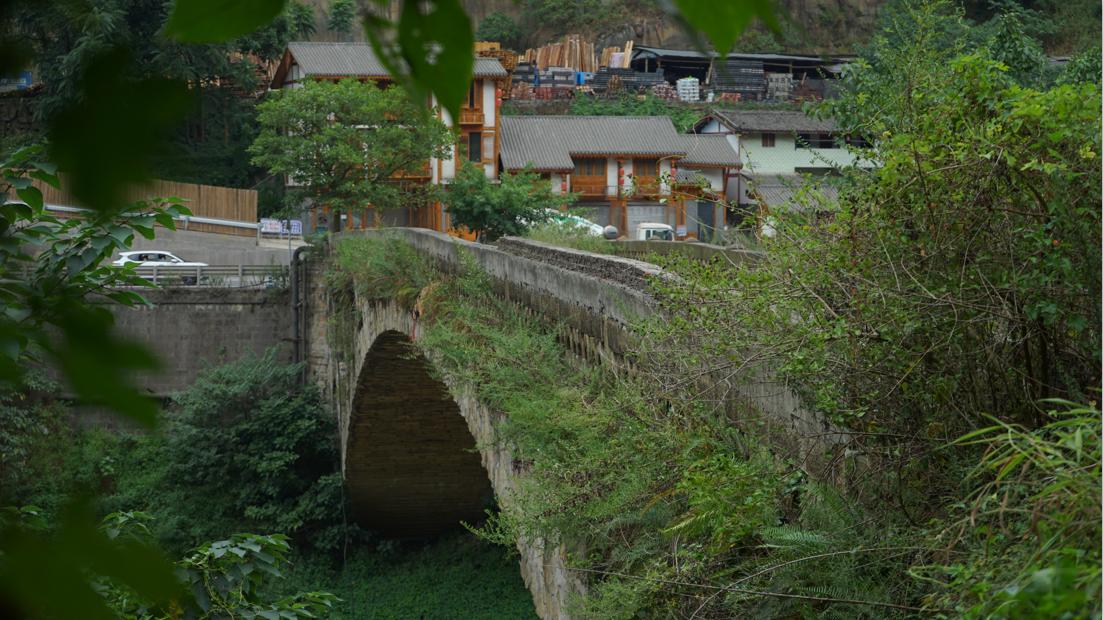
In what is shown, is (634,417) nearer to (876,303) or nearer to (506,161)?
(876,303)

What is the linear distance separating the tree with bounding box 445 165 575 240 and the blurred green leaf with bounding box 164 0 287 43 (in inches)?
799

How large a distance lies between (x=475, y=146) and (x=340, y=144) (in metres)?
6.50

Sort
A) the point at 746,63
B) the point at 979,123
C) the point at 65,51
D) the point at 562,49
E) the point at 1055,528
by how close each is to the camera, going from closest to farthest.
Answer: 1. the point at 65,51
2. the point at 1055,528
3. the point at 979,123
4. the point at 746,63
5. the point at 562,49

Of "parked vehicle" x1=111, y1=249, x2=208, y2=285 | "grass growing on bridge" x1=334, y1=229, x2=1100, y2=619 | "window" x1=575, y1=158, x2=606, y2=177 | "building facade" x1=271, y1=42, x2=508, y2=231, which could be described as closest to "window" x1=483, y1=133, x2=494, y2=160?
"building facade" x1=271, y1=42, x2=508, y2=231

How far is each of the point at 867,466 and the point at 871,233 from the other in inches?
30.8

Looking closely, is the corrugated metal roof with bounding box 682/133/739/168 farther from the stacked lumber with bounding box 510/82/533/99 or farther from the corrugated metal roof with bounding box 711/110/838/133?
the stacked lumber with bounding box 510/82/533/99

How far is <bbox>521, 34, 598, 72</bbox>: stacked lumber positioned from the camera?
43500 millimetres

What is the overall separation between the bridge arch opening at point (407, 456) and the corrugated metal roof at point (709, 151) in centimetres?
1294

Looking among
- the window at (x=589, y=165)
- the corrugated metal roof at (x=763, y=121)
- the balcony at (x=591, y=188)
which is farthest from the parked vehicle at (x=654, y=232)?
the corrugated metal roof at (x=763, y=121)

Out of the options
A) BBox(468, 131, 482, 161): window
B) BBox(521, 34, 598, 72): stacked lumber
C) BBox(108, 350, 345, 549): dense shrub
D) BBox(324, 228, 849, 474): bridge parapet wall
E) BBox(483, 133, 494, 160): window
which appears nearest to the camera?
BBox(324, 228, 849, 474): bridge parapet wall

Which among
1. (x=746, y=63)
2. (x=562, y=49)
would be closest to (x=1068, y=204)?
(x=746, y=63)

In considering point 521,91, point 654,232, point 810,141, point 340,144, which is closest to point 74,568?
point 810,141

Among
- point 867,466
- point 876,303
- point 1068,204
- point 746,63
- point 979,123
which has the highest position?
point 746,63

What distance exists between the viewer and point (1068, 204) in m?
3.48
